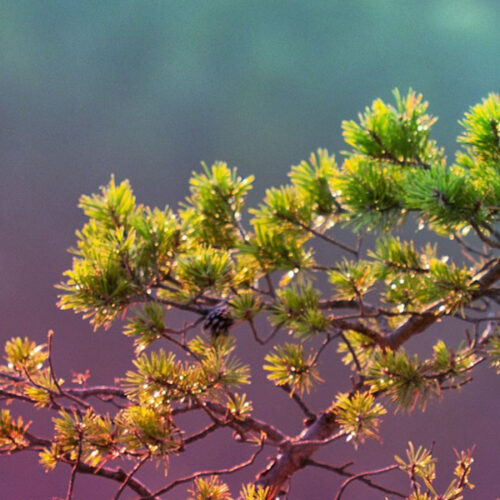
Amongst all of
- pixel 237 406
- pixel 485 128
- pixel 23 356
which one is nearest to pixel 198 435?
pixel 237 406

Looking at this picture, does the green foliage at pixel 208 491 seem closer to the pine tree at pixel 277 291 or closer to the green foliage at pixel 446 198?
the pine tree at pixel 277 291

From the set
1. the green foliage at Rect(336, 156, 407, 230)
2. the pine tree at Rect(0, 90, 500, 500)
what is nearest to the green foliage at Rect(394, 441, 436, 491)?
the pine tree at Rect(0, 90, 500, 500)

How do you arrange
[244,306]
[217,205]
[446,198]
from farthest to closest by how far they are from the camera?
[217,205] < [244,306] < [446,198]

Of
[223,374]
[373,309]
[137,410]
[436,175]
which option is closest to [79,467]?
[137,410]

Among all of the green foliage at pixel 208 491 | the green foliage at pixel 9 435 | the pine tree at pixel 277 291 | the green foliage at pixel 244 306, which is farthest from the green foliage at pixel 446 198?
the green foliage at pixel 9 435

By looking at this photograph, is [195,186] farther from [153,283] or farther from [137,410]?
[137,410]

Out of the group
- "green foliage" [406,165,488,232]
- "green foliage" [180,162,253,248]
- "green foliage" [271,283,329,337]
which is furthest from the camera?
"green foliage" [180,162,253,248]

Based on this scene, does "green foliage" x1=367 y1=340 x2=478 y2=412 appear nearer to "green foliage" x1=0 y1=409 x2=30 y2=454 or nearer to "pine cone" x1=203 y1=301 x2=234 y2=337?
"pine cone" x1=203 y1=301 x2=234 y2=337

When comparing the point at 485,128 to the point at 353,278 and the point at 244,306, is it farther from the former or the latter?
the point at 244,306
